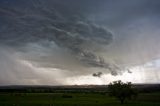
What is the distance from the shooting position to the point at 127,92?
378 feet

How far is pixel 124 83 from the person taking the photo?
4774 inches

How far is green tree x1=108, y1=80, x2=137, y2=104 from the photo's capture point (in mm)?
114650

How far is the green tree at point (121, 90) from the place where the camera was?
115m

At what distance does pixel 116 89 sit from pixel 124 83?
22.3ft

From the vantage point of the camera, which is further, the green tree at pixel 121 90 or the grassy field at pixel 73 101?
the green tree at pixel 121 90

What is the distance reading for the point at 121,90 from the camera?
11419cm

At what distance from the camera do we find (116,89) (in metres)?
116

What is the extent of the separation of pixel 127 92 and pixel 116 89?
4.46 metres

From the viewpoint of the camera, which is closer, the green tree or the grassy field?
the grassy field
